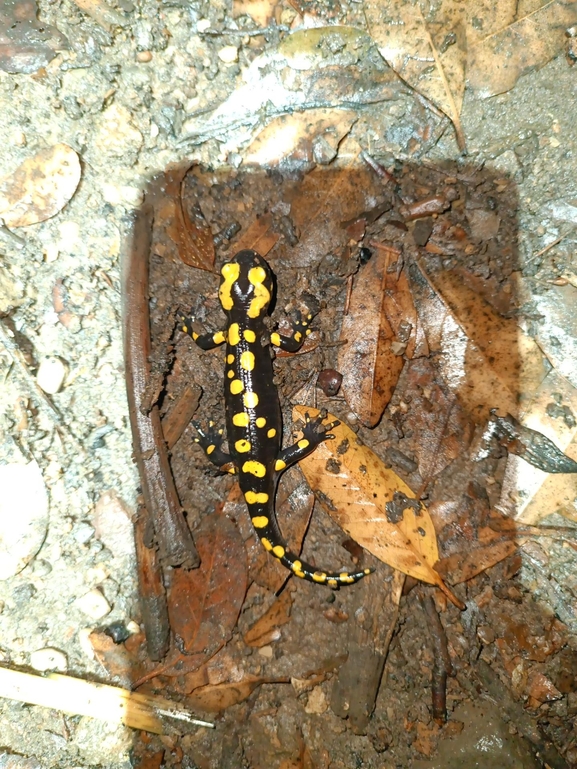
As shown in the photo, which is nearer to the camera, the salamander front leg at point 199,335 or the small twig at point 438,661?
the small twig at point 438,661

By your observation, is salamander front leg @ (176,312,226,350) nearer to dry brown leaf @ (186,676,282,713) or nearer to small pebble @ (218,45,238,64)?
small pebble @ (218,45,238,64)

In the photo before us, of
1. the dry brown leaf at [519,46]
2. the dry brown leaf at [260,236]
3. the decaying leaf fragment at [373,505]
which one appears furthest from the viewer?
the dry brown leaf at [260,236]

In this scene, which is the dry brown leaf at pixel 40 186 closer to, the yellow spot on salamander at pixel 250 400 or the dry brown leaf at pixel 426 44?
the yellow spot on salamander at pixel 250 400

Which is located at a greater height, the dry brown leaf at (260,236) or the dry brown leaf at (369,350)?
the dry brown leaf at (260,236)

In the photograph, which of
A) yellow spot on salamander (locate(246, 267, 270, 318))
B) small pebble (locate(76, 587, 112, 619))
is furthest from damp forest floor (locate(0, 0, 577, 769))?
yellow spot on salamander (locate(246, 267, 270, 318))

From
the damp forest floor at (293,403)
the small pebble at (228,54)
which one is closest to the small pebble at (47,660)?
the damp forest floor at (293,403)

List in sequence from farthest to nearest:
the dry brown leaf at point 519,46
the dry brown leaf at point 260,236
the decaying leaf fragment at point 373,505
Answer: the dry brown leaf at point 260,236, the decaying leaf fragment at point 373,505, the dry brown leaf at point 519,46

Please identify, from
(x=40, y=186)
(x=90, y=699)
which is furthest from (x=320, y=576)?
(x=40, y=186)

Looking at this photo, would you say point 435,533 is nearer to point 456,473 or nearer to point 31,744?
point 456,473
